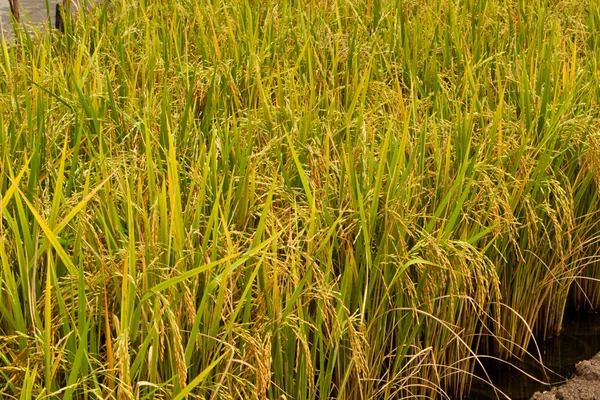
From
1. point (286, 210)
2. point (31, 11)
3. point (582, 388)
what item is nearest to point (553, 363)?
point (582, 388)

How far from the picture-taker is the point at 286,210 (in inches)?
76.0

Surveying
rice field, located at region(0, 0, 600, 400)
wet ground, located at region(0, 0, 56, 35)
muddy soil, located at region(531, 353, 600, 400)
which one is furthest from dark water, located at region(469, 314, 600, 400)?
wet ground, located at region(0, 0, 56, 35)

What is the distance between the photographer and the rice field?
1.62 metres

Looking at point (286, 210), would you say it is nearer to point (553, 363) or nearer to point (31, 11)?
point (553, 363)

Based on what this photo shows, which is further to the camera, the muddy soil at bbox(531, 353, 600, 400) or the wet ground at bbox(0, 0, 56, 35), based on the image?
the wet ground at bbox(0, 0, 56, 35)

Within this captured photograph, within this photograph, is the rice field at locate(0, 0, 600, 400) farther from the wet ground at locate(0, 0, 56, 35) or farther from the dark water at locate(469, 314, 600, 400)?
the wet ground at locate(0, 0, 56, 35)

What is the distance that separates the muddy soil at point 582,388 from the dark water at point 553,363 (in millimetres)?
233

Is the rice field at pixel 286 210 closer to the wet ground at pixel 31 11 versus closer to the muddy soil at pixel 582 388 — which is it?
the muddy soil at pixel 582 388

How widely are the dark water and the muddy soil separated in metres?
0.23

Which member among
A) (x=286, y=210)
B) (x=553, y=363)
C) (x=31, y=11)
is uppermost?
(x=286, y=210)

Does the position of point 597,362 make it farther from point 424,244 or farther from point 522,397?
point 424,244

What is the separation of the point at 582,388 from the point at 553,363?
469 mm

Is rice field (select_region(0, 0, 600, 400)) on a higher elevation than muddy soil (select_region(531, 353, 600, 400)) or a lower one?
higher

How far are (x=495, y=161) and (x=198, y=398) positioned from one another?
45.4 inches
